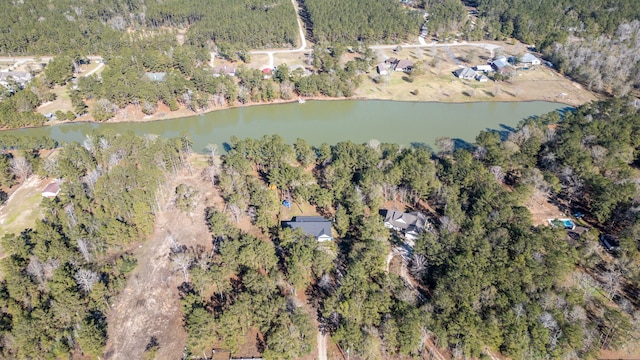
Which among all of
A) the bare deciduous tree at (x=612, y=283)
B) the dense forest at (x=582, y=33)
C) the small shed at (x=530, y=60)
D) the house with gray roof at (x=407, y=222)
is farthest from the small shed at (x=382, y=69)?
the bare deciduous tree at (x=612, y=283)

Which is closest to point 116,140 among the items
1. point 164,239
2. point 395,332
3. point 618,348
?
point 164,239

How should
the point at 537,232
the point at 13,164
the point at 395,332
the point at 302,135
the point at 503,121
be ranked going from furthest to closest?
the point at 503,121 → the point at 302,135 → the point at 13,164 → the point at 537,232 → the point at 395,332

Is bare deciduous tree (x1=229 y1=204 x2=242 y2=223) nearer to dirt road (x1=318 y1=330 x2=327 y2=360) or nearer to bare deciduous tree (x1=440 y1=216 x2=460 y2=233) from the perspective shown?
dirt road (x1=318 y1=330 x2=327 y2=360)

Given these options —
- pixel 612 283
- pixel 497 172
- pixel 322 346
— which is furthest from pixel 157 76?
pixel 612 283

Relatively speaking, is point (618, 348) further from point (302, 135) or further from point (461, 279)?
point (302, 135)

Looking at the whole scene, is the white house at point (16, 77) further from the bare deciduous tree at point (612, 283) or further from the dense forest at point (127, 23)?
the bare deciduous tree at point (612, 283)
